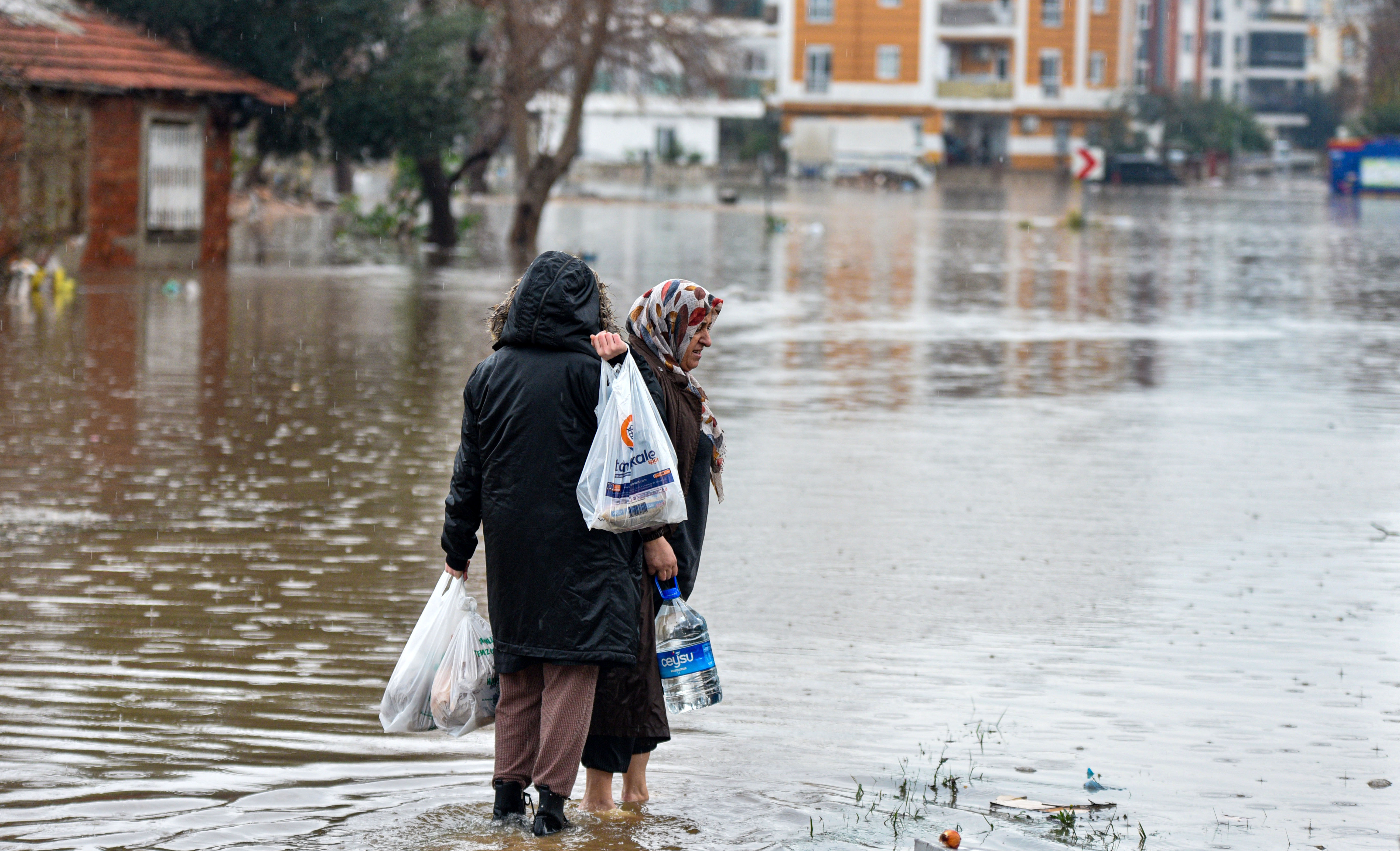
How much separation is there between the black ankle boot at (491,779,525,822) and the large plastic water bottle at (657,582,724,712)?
17.6 inches

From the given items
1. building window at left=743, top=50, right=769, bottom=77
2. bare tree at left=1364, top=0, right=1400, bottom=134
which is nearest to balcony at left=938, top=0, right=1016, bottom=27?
building window at left=743, top=50, right=769, bottom=77

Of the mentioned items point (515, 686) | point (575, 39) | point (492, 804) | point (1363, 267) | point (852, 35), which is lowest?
point (492, 804)

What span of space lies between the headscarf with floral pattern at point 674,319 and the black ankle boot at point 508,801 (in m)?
0.92

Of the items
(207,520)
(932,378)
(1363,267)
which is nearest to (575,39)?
(1363,267)

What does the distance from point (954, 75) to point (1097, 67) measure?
22.7 feet

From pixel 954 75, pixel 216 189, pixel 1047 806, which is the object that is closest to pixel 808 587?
pixel 1047 806

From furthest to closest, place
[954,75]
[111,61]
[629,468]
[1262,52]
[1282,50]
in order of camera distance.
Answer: [1262,52] → [1282,50] → [954,75] → [111,61] → [629,468]

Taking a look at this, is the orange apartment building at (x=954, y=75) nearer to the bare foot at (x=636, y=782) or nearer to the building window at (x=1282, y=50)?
the building window at (x=1282, y=50)

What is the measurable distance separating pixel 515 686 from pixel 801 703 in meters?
1.59

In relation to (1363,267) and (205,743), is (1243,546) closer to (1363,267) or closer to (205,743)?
(205,743)

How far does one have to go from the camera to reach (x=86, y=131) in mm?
21703

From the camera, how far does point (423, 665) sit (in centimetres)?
457

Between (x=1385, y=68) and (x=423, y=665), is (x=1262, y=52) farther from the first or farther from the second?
(x=423, y=665)

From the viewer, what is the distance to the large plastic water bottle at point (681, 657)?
4574 mm
